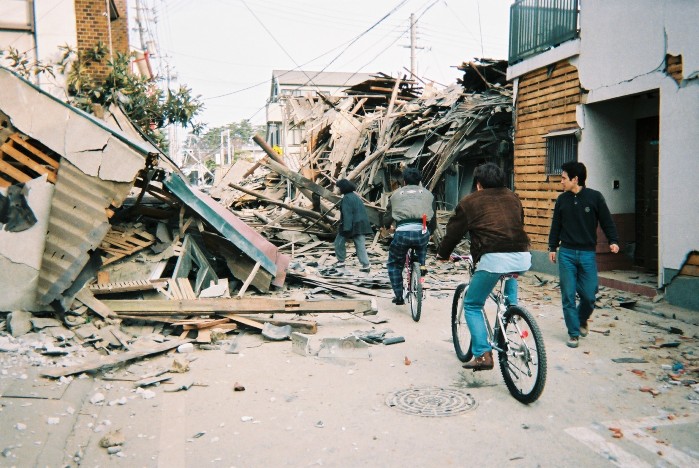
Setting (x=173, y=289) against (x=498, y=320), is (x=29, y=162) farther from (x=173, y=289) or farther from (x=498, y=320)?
(x=498, y=320)

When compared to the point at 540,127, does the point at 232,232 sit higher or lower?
lower

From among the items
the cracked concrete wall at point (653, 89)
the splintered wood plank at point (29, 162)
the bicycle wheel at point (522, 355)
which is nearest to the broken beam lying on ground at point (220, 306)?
the splintered wood plank at point (29, 162)

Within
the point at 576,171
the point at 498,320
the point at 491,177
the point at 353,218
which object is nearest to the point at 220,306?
the point at 498,320

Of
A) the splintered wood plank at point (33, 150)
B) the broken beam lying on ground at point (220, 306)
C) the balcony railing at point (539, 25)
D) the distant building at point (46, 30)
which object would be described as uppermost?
the distant building at point (46, 30)

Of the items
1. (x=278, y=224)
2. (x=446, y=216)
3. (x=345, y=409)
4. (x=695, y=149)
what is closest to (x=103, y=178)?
(x=345, y=409)

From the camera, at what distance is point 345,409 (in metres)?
4.77

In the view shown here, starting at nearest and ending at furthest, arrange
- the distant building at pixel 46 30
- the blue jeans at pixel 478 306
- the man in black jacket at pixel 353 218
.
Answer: the blue jeans at pixel 478 306, the man in black jacket at pixel 353 218, the distant building at pixel 46 30

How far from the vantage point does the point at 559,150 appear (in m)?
11.6

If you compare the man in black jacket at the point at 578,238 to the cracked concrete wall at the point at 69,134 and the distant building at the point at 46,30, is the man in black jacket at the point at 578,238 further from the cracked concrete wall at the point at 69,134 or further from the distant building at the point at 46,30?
the distant building at the point at 46,30

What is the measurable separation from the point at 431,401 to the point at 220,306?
3483 mm

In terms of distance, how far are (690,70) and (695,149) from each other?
3.69 ft

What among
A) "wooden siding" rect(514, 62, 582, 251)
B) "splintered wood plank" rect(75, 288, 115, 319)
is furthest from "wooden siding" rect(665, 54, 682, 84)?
"splintered wood plank" rect(75, 288, 115, 319)

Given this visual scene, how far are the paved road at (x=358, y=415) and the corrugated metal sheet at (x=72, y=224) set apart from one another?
1.36 metres

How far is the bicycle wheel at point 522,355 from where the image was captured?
4.49 meters
